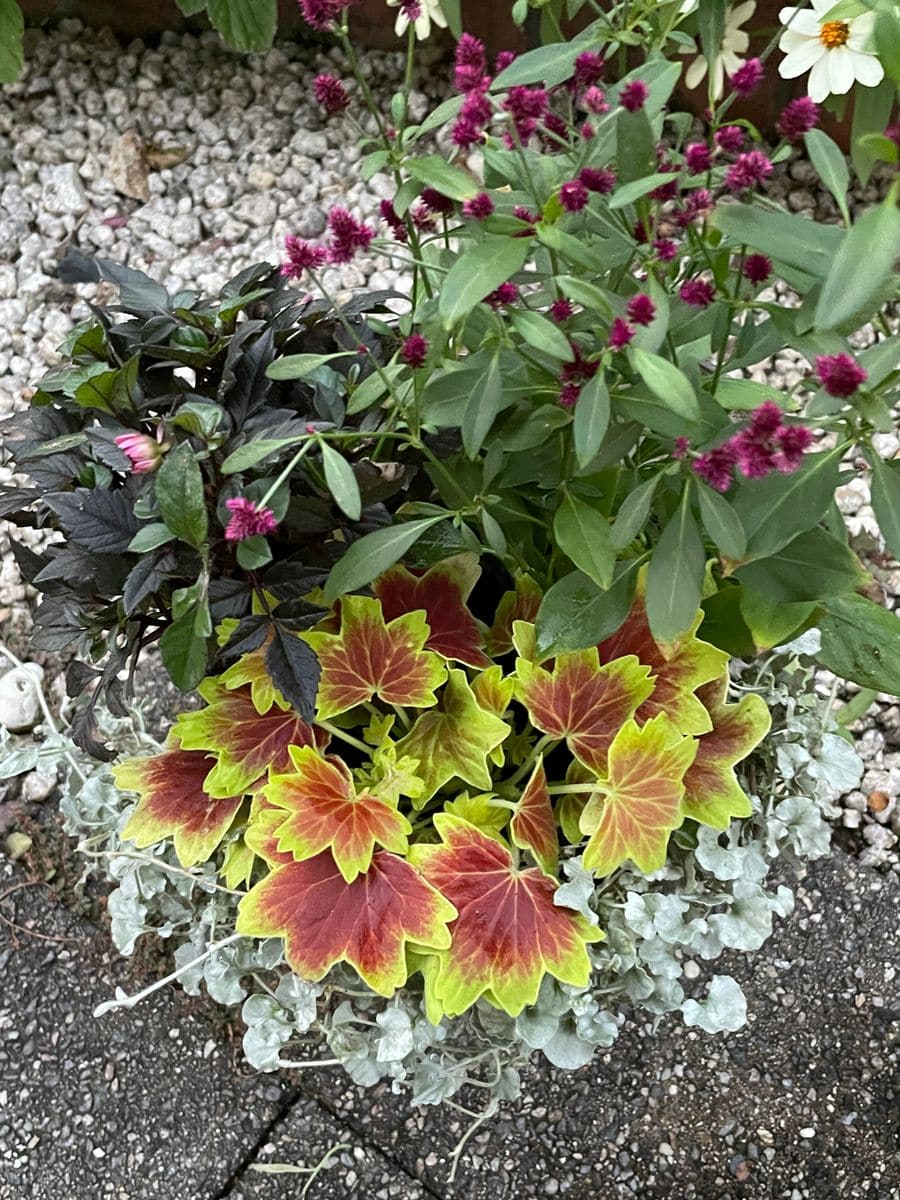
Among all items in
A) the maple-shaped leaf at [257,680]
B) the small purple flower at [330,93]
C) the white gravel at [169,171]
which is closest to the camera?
the small purple flower at [330,93]

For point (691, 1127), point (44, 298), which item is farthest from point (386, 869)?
point (44, 298)

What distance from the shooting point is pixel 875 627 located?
87cm

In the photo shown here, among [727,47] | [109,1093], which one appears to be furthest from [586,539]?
[109,1093]

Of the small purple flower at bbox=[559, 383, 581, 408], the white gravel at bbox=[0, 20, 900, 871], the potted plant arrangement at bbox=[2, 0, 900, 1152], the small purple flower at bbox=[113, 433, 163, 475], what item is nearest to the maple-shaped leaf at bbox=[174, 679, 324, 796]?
the potted plant arrangement at bbox=[2, 0, 900, 1152]

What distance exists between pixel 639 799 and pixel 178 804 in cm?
36

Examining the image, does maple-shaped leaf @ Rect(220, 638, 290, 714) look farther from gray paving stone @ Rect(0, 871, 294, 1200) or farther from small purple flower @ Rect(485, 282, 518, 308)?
gray paving stone @ Rect(0, 871, 294, 1200)

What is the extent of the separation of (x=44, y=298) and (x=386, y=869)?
1.29 m

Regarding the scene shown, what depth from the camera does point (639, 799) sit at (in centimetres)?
80

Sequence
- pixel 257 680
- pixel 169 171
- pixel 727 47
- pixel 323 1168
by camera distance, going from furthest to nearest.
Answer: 1. pixel 169 171
2. pixel 323 1168
3. pixel 727 47
4. pixel 257 680

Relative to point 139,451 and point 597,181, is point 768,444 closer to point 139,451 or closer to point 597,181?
point 597,181

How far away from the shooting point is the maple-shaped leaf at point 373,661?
2.78 feet

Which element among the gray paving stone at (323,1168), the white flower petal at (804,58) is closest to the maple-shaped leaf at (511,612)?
the white flower petal at (804,58)

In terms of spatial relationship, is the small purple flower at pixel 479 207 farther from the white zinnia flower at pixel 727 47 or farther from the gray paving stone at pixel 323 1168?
the gray paving stone at pixel 323 1168

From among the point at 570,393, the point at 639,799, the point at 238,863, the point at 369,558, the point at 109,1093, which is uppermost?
the point at 570,393
